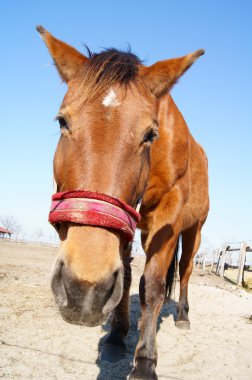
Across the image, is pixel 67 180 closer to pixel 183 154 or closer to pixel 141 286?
pixel 141 286

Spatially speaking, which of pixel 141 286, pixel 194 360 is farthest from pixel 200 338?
pixel 141 286

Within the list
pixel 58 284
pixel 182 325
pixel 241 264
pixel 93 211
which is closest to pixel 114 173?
pixel 93 211

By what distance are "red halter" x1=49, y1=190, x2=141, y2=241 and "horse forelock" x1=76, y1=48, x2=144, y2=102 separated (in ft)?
2.38

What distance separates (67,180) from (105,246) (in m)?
0.55

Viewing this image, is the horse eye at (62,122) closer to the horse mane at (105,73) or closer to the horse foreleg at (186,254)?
the horse mane at (105,73)

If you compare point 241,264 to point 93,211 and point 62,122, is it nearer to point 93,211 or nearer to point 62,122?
point 62,122

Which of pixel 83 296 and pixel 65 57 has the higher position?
pixel 65 57

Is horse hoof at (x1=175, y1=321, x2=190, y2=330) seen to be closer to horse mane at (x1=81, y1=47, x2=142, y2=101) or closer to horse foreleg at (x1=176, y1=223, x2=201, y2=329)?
horse foreleg at (x1=176, y1=223, x2=201, y2=329)

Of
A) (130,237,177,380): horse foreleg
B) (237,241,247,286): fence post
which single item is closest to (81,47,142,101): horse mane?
(130,237,177,380): horse foreleg

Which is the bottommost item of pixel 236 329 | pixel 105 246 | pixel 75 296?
pixel 236 329

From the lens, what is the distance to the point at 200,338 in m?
4.36

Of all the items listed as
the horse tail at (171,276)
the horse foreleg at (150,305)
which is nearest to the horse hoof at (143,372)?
the horse foreleg at (150,305)

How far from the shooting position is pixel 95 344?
3695 mm

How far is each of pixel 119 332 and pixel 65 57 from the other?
8.86 ft
